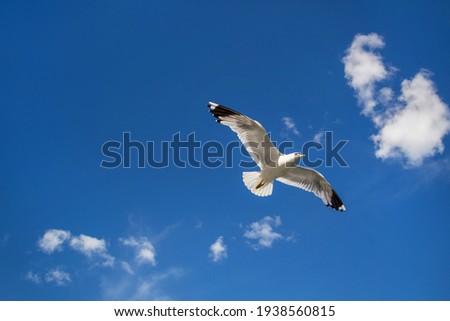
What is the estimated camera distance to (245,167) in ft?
18.7

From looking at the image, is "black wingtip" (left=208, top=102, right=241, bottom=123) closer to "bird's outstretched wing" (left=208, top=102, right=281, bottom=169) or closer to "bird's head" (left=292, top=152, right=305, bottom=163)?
"bird's outstretched wing" (left=208, top=102, right=281, bottom=169)

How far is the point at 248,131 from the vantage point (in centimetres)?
532

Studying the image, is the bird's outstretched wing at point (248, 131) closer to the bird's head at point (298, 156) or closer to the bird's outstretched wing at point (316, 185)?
the bird's head at point (298, 156)

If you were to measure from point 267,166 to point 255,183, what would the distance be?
0.27 m

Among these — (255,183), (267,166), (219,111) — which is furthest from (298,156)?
(219,111)

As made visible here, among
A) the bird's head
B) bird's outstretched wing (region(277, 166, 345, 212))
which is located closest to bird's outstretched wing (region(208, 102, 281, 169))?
the bird's head

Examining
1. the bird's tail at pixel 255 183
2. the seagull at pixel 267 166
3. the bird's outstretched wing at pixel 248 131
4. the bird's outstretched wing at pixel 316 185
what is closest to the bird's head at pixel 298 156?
the seagull at pixel 267 166

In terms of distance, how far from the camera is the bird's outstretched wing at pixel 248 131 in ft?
17.3

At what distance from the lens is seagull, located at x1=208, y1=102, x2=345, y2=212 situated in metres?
5.33

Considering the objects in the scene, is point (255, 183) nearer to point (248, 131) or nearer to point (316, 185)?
point (248, 131)

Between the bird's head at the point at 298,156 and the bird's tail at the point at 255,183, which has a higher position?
the bird's head at the point at 298,156
